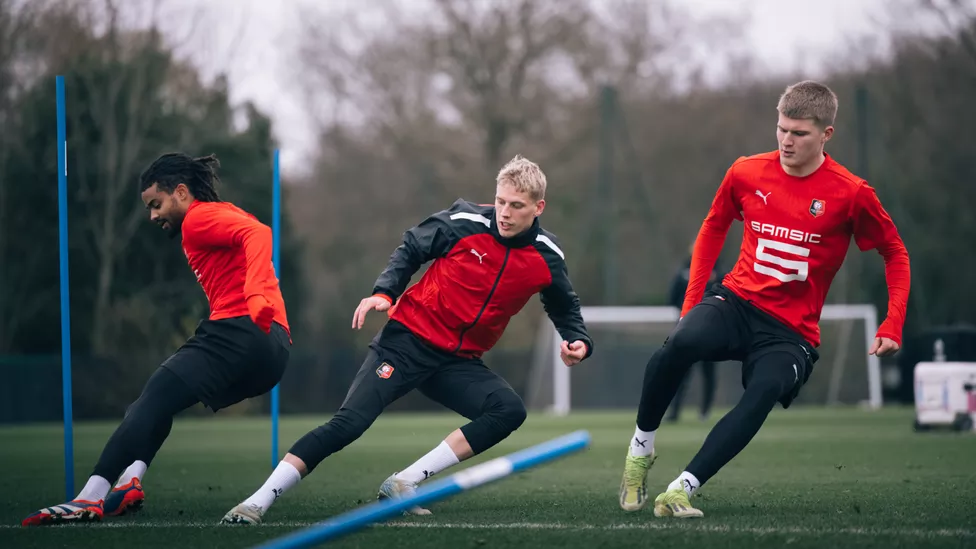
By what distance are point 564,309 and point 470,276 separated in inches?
21.2

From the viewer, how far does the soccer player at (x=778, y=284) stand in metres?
5.57

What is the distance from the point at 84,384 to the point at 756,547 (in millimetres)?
19481

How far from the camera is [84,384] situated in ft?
72.6

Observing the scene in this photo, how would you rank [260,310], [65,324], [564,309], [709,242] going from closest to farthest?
[260,310], [709,242], [564,309], [65,324]

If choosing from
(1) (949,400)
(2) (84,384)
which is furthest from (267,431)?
(1) (949,400)

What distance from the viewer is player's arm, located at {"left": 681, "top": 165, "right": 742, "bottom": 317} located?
5.98 meters

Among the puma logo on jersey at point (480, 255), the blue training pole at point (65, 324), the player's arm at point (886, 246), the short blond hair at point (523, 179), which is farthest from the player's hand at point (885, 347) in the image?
the blue training pole at point (65, 324)

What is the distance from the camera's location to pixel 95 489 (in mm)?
5738

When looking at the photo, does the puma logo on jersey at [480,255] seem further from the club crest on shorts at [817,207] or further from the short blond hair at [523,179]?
the club crest on shorts at [817,207]

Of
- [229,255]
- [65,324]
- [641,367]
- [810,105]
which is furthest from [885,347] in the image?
[641,367]

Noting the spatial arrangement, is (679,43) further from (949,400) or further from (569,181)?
(949,400)

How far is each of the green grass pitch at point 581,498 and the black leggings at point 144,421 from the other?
29 centimetres

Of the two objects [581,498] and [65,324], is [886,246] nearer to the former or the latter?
[581,498]

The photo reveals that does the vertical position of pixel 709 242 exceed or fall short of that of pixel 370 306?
it exceeds it
